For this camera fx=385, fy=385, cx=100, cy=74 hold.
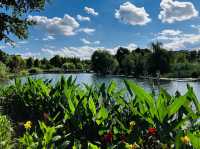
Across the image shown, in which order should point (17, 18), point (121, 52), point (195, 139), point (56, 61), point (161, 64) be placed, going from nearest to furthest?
point (195, 139)
point (17, 18)
point (161, 64)
point (121, 52)
point (56, 61)

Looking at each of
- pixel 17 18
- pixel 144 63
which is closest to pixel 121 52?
pixel 144 63

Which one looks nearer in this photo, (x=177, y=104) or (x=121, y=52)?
(x=177, y=104)

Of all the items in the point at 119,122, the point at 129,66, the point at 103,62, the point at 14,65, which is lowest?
the point at 119,122

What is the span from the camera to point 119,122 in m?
3.55

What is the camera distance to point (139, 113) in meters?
3.49

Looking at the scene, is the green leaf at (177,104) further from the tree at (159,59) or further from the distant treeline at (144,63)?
the tree at (159,59)

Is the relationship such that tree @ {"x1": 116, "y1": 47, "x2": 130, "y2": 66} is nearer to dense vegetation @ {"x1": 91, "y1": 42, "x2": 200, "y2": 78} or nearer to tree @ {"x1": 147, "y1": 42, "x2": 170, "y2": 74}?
dense vegetation @ {"x1": 91, "y1": 42, "x2": 200, "y2": 78}

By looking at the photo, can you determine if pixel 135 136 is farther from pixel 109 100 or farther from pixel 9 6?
pixel 9 6

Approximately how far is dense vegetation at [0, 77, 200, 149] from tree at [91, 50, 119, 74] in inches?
3450

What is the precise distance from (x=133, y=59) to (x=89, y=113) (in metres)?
75.3

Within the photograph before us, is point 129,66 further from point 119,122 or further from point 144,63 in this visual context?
point 119,122

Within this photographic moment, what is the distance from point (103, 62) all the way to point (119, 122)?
9415 centimetres

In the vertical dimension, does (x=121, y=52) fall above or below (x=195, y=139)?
above

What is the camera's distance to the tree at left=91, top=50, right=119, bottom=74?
309ft
